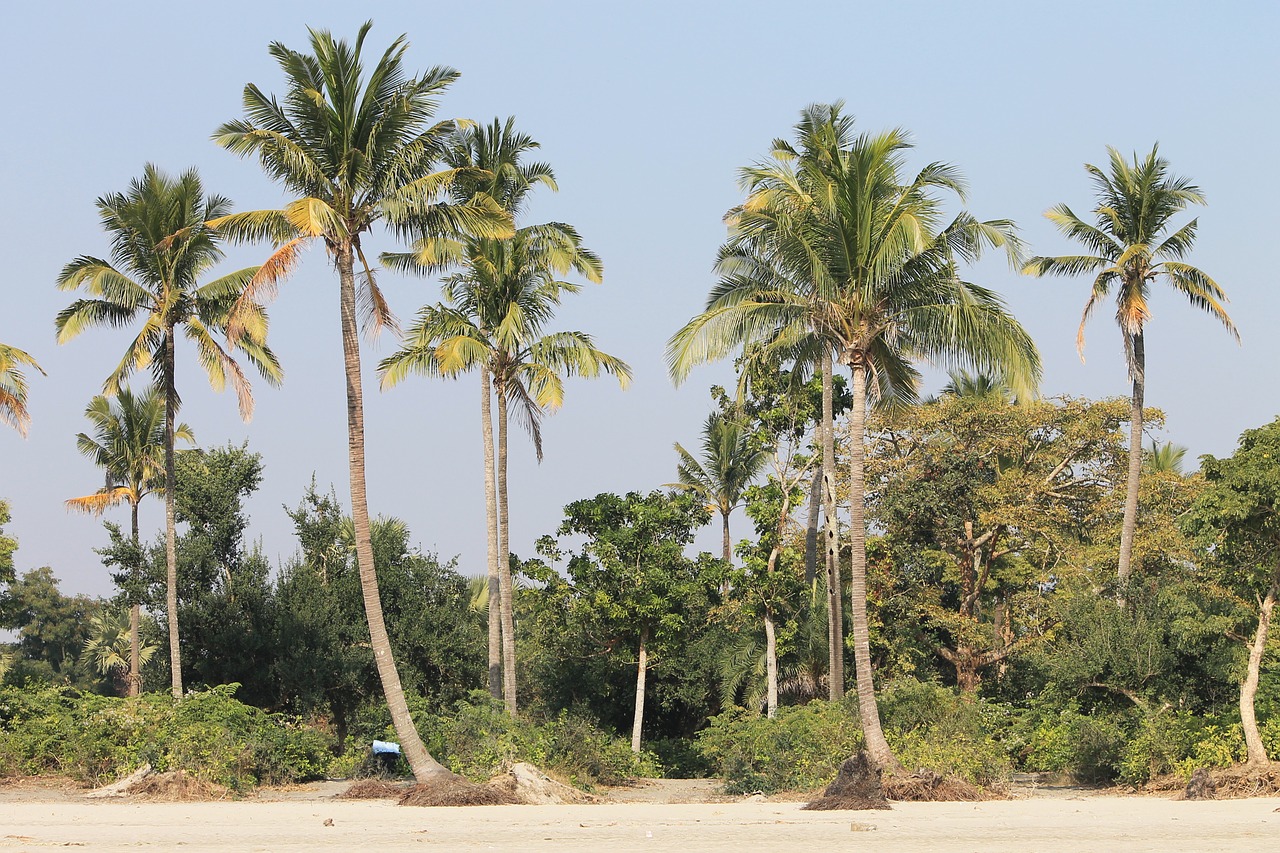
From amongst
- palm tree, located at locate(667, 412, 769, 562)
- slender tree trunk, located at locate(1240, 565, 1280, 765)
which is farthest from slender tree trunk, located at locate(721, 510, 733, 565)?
slender tree trunk, located at locate(1240, 565, 1280, 765)

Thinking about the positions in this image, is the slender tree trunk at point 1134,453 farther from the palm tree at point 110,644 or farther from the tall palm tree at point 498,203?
the palm tree at point 110,644

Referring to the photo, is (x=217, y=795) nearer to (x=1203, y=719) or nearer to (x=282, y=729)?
(x=282, y=729)

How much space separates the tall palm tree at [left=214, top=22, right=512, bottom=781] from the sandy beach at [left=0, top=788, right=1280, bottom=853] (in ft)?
9.86

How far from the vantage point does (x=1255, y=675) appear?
62.4 ft

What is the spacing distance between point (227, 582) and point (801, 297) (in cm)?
1788

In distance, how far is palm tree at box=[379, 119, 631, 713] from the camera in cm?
2450

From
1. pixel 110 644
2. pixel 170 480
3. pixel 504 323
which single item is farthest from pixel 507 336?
pixel 110 644

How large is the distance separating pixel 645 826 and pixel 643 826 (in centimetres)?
3

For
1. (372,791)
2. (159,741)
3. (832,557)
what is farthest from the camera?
(832,557)

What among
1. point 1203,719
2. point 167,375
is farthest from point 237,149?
point 1203,719

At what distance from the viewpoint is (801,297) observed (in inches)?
826

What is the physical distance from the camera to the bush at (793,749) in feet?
66.1

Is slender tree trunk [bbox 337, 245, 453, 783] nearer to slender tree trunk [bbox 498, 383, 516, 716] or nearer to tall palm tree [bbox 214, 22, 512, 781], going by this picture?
tall palm tree [bbox 214, 22, 512, 781]

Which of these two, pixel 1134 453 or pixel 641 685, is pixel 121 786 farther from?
pixel 1134 453
